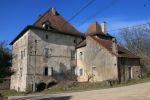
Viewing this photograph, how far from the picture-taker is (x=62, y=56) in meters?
42.9

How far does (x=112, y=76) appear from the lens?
35.6m

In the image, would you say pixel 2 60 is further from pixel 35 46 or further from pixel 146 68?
pixel 146 68

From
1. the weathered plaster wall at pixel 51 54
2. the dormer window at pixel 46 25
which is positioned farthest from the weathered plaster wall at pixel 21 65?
the dormer window at pixel 46 25

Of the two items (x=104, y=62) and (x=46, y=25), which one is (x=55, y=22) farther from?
(x=104, y=62)

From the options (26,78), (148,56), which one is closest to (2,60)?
(26,78)

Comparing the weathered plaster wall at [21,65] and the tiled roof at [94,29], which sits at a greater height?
the tiled roof at [94,29]

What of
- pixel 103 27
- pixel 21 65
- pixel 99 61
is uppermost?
pixel 103 27

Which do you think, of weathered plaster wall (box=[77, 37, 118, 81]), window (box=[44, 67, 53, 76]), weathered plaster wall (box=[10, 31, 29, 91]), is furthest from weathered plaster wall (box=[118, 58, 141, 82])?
weathered plaster wall (box=[10, 31, 29, 91])

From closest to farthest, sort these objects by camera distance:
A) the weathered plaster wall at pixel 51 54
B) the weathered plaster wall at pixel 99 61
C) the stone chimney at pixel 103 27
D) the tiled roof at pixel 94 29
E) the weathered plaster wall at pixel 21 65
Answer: the weathered plaster wall at pixel 99 61, the weathered plaster wall at pixel 51 54, the weathered plaster wall at pixel 21 65, the tiled roof at pixel 94 29, the stone chimney at pixel 103 27

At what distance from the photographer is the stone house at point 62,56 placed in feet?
121

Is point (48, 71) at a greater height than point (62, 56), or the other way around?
point (62, 56)

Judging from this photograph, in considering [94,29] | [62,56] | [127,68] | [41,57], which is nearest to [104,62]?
[127,68]

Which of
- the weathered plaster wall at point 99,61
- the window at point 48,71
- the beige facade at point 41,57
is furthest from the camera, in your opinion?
the window at point 48,71

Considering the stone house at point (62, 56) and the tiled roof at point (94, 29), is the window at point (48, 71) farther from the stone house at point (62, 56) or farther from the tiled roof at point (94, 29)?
the tiled roof at point (94, 29)
